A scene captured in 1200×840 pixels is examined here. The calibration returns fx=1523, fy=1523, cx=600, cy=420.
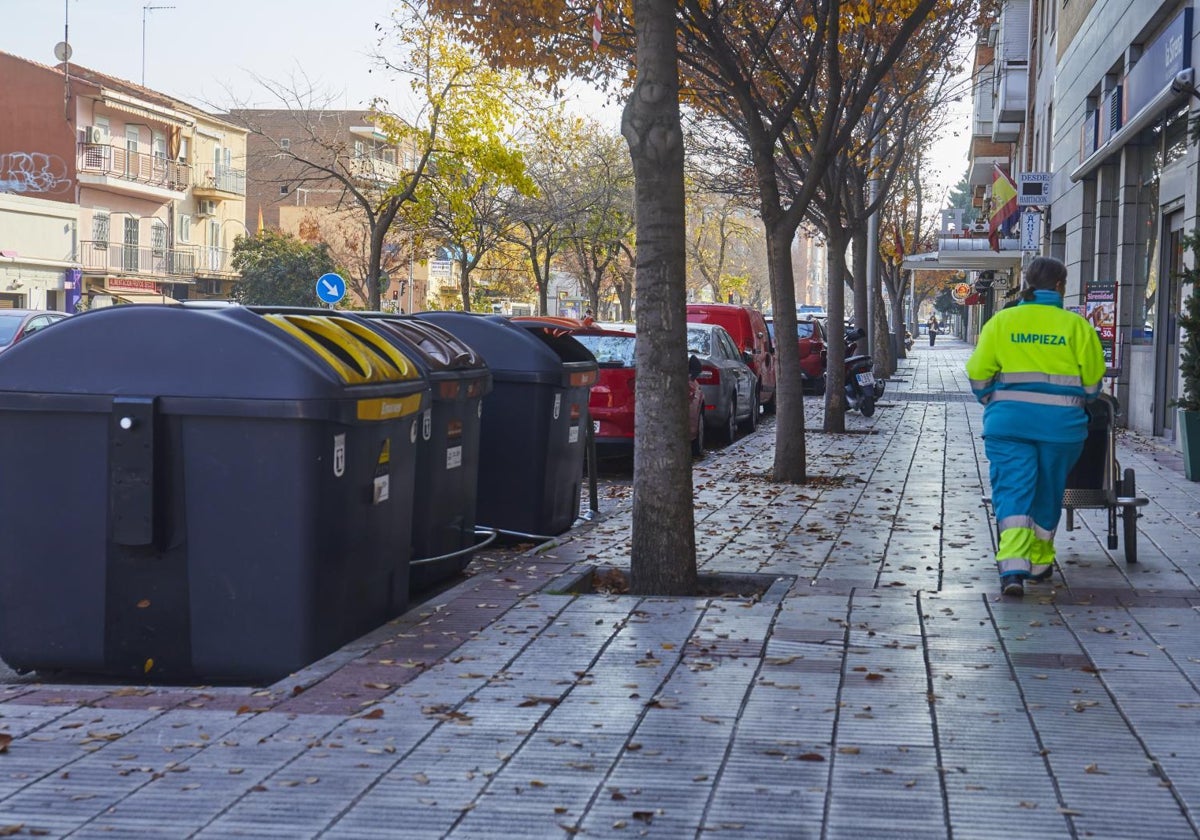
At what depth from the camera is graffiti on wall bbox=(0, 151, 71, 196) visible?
5228 cm

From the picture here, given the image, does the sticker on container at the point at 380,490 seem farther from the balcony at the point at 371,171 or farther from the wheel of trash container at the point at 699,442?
the balcony at the point at 371,171

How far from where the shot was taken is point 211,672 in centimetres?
619

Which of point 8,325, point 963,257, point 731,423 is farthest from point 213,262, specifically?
point 731,423

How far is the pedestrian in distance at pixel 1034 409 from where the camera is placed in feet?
25.8

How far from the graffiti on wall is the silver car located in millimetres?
37582

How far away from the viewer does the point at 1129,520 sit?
8703 millimetres

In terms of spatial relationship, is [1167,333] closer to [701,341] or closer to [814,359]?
[701,341]

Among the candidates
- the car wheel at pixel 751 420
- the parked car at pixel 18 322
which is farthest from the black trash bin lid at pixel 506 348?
the parked car at pixel 18 322

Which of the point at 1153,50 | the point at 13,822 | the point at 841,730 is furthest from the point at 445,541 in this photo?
the point at 1153,50

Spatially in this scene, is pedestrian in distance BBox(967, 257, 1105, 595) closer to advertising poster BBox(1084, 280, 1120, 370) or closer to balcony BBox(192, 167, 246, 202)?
advertising poster BBox(1084, 280, 1120, 370)

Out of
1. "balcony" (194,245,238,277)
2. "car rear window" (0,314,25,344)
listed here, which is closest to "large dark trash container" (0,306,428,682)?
"car rear window" (0,314,25,344)

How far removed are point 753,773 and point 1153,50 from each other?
16.0 meters

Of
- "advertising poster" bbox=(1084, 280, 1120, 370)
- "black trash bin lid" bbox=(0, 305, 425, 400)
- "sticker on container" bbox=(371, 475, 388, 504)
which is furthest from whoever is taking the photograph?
"advertising poster" bbox=(1084, 280, 1120, 370)

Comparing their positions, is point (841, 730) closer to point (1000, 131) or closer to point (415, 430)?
point (415, 430)
